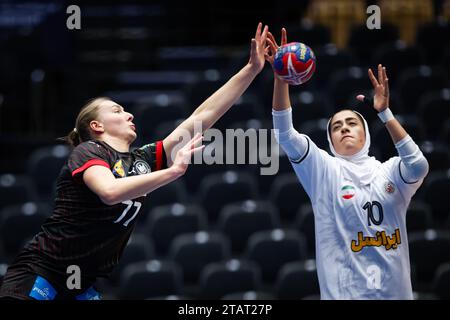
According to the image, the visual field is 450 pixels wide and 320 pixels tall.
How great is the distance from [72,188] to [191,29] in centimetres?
722

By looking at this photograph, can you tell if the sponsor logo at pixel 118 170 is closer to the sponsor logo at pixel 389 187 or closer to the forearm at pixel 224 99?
the forearm at pixel 224 99

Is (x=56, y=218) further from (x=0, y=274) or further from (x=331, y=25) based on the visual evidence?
(x=331, y=25)

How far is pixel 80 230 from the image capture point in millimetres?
4047

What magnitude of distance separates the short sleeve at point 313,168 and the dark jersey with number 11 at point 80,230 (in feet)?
3.19

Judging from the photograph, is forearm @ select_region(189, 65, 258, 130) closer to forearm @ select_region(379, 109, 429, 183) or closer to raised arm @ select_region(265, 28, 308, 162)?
raised arm @ select_region(265, 28, 308, 162)

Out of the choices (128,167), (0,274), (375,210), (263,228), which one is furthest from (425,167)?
(0,274)

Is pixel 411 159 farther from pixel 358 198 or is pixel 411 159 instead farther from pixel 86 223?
pixel 86 223

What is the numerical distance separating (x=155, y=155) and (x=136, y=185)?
732 mm

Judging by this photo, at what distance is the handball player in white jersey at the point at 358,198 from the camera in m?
4.26

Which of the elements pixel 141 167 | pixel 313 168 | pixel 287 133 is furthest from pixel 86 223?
pixel 313 168

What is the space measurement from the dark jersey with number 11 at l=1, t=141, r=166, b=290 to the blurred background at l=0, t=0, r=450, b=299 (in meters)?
2.85

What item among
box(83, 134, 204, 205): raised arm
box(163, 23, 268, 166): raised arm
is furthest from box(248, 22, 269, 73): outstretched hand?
box(83, 134, 204, 205): raised arm

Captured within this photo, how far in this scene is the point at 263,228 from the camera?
7715 mm

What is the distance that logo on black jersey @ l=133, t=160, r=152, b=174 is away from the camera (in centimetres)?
420
